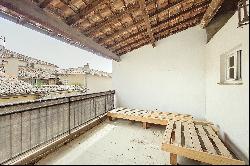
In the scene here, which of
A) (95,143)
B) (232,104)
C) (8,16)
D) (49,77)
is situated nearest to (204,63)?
(232,104)

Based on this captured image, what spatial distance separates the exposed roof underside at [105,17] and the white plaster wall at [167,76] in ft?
2.44

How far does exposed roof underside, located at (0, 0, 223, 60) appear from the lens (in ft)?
10.3

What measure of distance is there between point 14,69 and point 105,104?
13.5 meters

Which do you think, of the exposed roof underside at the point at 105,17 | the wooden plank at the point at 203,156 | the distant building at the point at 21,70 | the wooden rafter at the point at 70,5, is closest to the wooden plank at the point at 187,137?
the wooden plank at the point at 203,156

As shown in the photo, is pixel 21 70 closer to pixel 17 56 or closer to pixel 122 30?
pixel 17 56

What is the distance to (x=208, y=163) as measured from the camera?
336 centimetres

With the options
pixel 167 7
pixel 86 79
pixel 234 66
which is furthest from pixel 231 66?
pixel 86 79

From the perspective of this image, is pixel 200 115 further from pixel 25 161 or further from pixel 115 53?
pixel 25 161

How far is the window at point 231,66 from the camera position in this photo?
3945 mm

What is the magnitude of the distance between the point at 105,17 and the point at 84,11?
2.40 ft

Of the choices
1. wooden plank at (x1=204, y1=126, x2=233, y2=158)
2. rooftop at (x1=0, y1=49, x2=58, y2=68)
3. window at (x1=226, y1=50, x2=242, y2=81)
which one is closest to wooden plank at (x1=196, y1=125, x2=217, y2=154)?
wooden plank at (x1=204, y1=126, x2=233, y2=158)

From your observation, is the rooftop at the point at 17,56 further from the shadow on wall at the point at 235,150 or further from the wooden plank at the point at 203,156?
the shadow on wall at the point at 235,150

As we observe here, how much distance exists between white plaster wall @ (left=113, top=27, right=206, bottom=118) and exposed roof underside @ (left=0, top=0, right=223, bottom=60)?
74cm

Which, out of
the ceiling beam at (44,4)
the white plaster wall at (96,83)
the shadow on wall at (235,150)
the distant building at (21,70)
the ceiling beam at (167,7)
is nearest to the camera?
the shadow on wall at (235,150)
